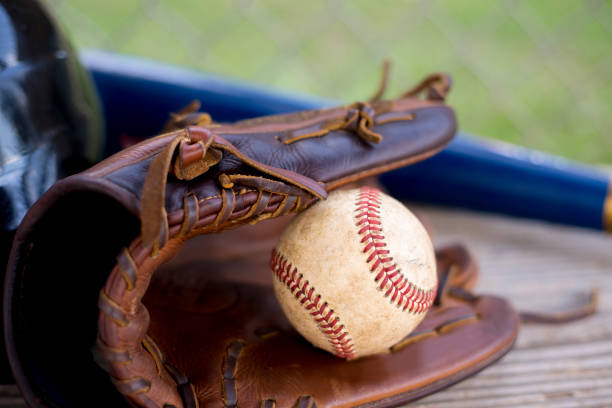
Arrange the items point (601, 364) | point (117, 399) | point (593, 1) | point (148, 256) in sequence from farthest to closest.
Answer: point (593, 1)
point (601, 364)
point (117, 399)
point (148, 256)

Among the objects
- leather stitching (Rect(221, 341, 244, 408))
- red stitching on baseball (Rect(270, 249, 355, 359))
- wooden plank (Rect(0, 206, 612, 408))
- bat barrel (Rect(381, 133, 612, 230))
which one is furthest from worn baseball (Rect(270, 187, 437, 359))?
bat barrel (Rect(381, 133, 612, 230))

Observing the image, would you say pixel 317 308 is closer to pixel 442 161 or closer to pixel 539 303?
pixel 539 303

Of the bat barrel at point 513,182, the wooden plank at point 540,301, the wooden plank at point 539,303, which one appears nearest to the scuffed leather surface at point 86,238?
the wooden plank at point 539,303

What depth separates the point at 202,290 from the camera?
1120 millimetres

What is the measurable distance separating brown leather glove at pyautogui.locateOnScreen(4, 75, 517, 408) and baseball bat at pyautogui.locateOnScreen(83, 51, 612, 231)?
1.73 ft

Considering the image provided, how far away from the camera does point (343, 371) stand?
96 cm

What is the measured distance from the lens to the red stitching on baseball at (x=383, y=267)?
2.96 ft

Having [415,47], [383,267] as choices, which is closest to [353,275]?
[383,267]

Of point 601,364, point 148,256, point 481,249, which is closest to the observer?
point 148,256

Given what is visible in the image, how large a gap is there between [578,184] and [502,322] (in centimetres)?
73

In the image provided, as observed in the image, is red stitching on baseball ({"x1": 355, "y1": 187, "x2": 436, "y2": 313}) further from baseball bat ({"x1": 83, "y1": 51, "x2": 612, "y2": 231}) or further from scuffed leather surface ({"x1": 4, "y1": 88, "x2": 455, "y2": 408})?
baseball bat ({"x1": 83, "y1": 51, "x2": 612, "y2": 231})

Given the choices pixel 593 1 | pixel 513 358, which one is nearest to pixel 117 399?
pixel 513 358

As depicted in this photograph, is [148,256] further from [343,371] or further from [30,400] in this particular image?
[343,371]

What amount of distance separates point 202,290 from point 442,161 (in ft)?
2.99
